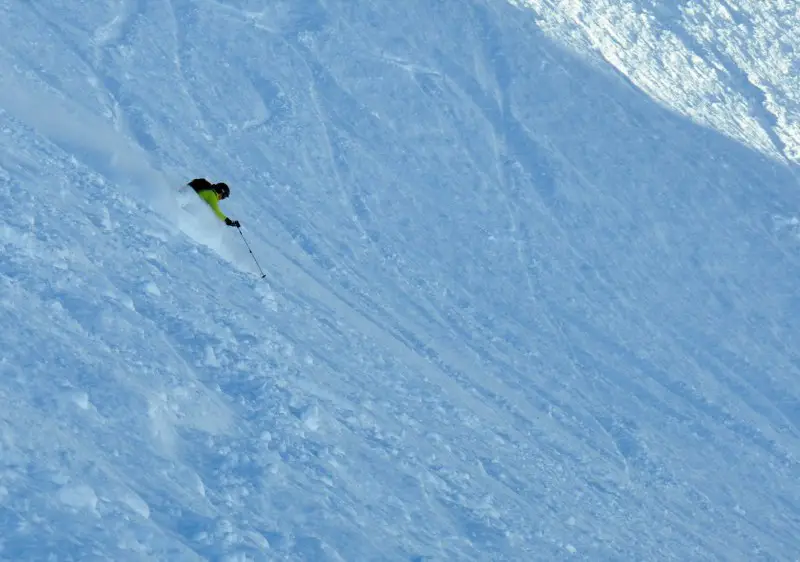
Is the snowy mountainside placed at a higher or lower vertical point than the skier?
higher

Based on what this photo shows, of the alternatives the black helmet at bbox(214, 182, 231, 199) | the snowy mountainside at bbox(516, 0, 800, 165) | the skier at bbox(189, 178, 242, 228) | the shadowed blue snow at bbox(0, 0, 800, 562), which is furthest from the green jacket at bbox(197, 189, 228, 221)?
the snowy mountainside at bbox(516, 0, 800, 165)

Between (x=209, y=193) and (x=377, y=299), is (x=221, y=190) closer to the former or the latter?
(x=209, y=193)

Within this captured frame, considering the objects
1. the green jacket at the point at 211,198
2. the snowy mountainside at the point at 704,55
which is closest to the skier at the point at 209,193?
the green jacket at the point at 211,198

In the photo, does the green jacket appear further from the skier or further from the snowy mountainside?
the snowy mountainside

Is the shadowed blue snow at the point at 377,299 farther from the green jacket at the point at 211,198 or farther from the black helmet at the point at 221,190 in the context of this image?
the black helmet at the point at 221,190

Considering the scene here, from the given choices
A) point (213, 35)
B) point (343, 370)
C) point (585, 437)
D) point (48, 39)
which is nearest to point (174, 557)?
point (343, 370)

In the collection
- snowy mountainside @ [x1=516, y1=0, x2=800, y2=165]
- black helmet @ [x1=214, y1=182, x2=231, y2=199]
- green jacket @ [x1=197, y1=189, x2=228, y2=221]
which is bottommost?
green jacket @ [x1=197, y1=189, x2=228, y2=221]

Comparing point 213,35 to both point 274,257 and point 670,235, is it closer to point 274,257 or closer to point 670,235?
point 274,257

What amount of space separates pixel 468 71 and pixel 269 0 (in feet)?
13.8

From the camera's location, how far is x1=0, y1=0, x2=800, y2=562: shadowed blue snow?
790 centimetres

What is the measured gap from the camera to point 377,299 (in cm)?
1523

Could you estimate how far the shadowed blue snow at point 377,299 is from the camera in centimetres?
790

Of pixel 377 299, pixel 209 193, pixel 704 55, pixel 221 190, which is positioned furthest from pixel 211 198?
pixel 704 55

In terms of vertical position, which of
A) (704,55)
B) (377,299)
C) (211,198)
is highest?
(704,55)
